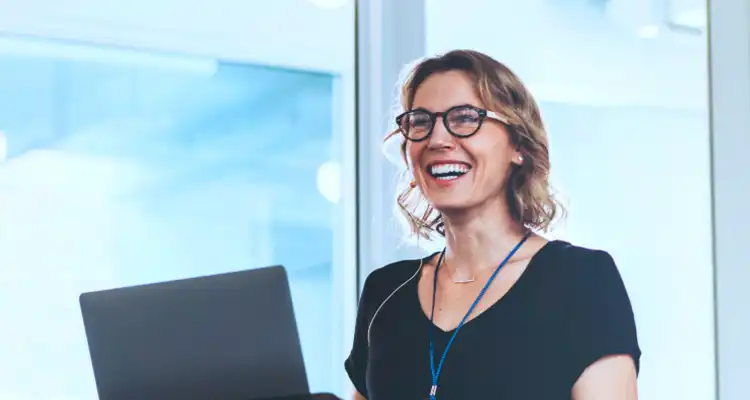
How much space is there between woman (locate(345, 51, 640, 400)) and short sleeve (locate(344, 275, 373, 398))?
1.1 inches

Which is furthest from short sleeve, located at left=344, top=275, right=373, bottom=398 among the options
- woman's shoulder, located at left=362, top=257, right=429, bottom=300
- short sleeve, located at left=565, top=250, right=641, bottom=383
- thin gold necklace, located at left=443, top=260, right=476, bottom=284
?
short sleeve, located at left=565, top=250, right=641, bottom=383

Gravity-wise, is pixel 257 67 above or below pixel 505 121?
above

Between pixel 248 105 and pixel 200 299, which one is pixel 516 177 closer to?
pixel 200 299

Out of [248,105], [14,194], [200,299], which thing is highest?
[248,105]

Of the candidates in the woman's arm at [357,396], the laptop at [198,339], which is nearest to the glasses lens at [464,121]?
the laptop at [198,339]

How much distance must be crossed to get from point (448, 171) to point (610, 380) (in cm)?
38

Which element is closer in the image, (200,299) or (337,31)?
(200,299)

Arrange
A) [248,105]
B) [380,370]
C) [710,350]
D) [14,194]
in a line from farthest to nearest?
[248,105], [14,194], [380,370], [710,350]

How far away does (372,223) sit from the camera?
1947mm

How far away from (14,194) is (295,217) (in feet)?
1.95

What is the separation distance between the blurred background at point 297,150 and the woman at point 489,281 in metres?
0.17

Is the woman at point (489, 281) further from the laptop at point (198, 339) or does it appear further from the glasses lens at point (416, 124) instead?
the laptop at point (198, 339)

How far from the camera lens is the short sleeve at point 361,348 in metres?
1.46

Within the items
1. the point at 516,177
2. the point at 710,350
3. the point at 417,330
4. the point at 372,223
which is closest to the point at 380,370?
the point at 417,330
